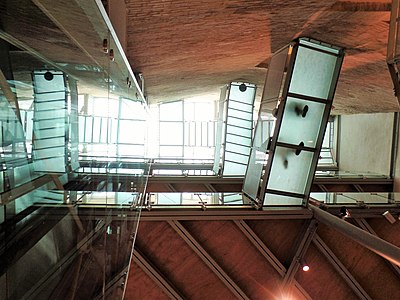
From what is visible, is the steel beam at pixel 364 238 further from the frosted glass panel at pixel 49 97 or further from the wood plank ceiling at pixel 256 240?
the frosted glass panel at pixel 49 97

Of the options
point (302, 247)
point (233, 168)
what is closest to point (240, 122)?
point (233, 168)

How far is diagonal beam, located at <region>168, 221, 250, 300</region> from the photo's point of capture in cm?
600

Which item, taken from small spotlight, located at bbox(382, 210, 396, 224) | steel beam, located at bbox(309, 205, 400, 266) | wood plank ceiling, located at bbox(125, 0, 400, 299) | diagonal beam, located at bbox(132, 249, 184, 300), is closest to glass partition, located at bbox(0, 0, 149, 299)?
steel beam, located at bbox(309, 205, 400, 266)

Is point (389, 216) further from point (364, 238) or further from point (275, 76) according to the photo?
point (275, 76)

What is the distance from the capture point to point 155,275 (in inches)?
238

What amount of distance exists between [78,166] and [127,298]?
4.87m

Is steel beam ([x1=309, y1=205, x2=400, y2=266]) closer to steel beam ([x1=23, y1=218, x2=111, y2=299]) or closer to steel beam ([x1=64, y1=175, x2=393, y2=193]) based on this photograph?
steel beam ([x1=23, y1=218, x2=111, y2=299])

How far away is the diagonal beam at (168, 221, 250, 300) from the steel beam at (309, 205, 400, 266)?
1874 mm

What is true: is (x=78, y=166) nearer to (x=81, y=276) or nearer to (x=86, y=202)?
(x=86, y=202)

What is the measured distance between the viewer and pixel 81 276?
6.09 feet

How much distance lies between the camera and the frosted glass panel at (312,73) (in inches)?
248

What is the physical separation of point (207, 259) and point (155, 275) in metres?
0.90

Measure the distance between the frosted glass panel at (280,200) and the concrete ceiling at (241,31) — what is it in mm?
2753

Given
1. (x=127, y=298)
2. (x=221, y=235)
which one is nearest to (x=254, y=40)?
(x=221, y=235)
